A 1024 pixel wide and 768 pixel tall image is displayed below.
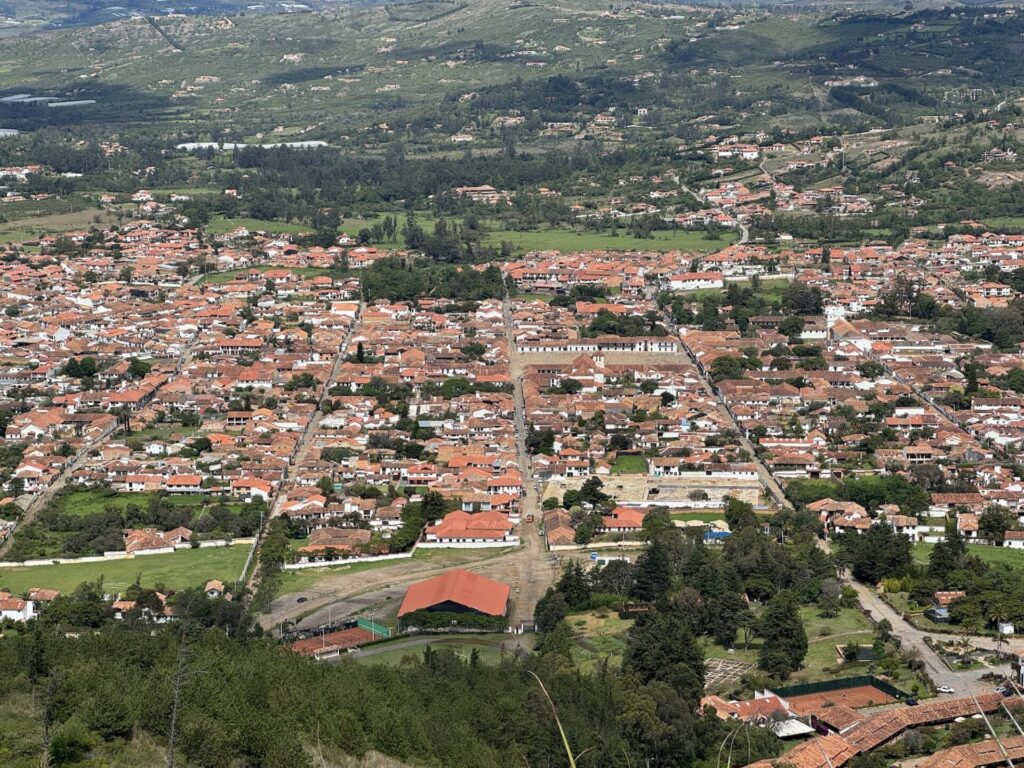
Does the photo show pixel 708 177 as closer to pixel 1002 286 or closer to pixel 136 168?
pixel 1002 286

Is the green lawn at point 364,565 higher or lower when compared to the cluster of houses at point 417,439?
higher

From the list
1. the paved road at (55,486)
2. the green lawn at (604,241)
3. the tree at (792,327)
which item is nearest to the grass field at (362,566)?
the paved road at (55,486)

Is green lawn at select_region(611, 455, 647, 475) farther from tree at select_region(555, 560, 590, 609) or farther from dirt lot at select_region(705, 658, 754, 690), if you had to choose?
dirt lot at select_region(705, 658, 754, 690)

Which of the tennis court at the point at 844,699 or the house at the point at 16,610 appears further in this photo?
the house at the point at 16,610

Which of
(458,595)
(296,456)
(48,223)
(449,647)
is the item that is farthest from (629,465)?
(48,223)

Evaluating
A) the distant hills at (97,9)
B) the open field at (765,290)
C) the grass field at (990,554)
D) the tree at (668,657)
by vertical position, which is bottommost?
the distant hills at (97,9)

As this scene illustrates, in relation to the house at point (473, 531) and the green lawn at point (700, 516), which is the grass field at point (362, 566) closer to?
the house at point (473, 531)
